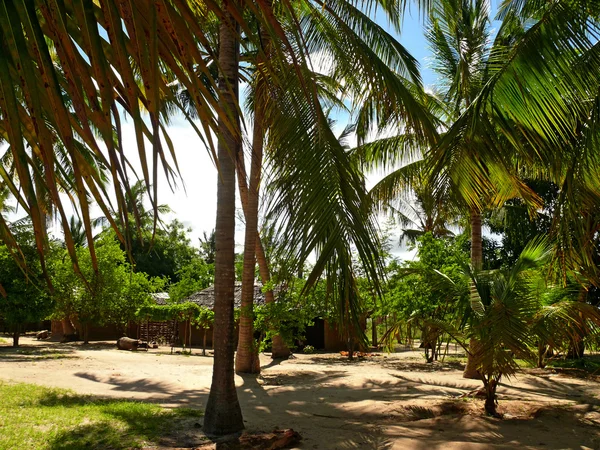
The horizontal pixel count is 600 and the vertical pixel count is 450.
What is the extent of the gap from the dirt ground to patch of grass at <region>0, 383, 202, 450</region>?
57cm

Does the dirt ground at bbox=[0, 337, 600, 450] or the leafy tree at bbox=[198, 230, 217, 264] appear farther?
the leafy tree at bbox=[198, 230, 217, 264]

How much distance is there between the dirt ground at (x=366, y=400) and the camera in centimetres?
704

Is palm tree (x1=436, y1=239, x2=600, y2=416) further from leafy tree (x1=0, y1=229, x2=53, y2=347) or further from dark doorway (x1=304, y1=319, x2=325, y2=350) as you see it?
dark doorway (x1=304, y1=319, x2=325, y2=350)

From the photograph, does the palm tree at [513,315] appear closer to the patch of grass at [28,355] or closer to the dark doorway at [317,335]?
the patch of grass at [28,355]

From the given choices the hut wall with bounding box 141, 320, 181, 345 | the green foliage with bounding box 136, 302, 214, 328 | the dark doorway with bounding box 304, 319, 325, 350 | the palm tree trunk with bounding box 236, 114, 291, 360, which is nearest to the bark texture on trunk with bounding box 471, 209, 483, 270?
the palm tree trunk with bounding box 236, 114, 291, 360

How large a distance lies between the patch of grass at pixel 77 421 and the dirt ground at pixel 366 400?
22.3 inches

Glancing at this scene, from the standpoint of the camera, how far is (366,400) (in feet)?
33.2

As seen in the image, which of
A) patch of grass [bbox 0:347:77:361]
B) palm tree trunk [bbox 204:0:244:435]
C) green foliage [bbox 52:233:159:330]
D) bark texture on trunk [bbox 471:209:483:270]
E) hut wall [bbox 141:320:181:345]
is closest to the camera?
palm tree trunk [bbox 204:0:244:435]

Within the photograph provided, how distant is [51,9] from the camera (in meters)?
1.12

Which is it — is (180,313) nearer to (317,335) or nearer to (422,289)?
(317,335)

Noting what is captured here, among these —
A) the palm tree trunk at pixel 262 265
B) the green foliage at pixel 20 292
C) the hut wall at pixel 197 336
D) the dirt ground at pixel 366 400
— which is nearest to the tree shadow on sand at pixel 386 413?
the dirt ground at pixel 366 400

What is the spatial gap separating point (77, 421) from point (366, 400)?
194 inches

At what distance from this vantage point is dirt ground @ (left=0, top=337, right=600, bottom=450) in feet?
23.1

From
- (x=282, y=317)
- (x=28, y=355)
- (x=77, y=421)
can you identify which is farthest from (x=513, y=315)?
(x=28, y=355)
